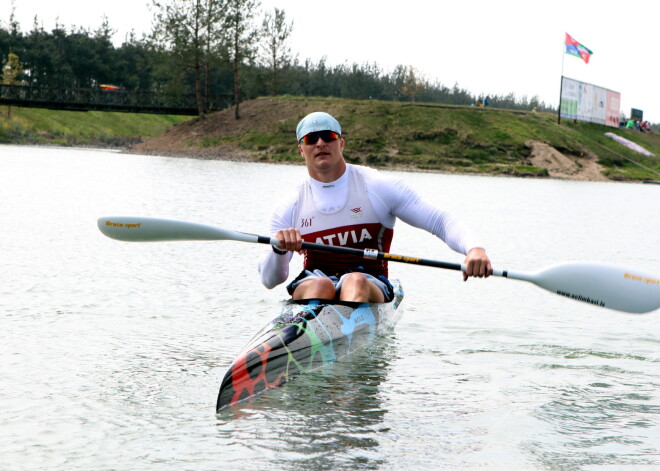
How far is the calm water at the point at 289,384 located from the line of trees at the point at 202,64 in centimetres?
6071

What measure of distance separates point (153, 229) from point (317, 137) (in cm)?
180

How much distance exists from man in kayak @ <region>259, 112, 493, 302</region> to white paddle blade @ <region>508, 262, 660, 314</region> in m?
1.03

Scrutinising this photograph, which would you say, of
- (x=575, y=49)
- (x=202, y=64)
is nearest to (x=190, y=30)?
(x=202, y=64)

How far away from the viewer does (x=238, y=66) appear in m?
74.4

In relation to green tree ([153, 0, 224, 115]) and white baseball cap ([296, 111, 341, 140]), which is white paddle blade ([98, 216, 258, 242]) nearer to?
white baseball cap ([296, 111, 341, 140])

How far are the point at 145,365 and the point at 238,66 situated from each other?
6940 cm

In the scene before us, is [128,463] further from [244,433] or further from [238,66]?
[238,66]

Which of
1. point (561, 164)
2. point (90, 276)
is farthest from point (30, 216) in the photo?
Answer: point (561, 164)

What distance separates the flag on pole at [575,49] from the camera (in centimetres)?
6328

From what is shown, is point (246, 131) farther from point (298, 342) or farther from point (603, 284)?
point (298, 342)

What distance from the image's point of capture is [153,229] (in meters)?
7.86

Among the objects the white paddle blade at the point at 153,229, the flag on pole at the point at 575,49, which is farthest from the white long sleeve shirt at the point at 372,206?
the flag on pole at the point at 575,49

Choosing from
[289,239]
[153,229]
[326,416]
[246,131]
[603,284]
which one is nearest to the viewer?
[326,416]

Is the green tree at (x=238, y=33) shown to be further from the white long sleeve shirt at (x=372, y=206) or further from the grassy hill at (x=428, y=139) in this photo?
the white long sleeve shirt at (x=372, y=206)
